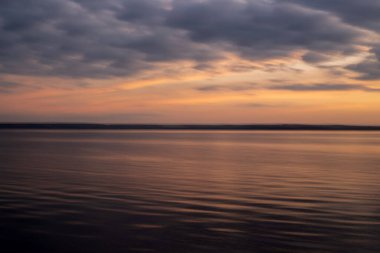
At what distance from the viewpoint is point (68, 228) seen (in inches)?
405

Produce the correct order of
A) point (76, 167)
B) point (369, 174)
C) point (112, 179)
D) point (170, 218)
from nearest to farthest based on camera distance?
point (170, 218), point (112, 179), point (369, 174), point (76, 167)

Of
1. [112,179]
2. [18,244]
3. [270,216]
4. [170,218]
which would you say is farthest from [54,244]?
[112,179]

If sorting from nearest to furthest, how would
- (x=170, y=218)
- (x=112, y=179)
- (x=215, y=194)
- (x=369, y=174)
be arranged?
(x=170, y=218)
(x=215, y=194)
(x=112, y=179)
(x=369, y=174)

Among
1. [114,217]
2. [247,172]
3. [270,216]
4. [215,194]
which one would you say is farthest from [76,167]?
[270,216]

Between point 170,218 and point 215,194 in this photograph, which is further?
point 215,194

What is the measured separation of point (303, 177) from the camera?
69.5ft

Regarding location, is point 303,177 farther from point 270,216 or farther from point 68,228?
point 68,228

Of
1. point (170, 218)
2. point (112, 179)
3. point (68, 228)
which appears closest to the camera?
point (68, 228)

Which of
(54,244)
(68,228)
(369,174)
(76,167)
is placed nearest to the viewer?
(54,244)

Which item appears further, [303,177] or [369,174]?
[369,174]

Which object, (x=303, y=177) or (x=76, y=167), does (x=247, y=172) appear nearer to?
(x=303, y=177)

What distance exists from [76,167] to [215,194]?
1235cm

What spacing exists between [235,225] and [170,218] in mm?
1786

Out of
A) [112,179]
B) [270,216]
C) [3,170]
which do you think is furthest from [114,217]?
[3,170]
